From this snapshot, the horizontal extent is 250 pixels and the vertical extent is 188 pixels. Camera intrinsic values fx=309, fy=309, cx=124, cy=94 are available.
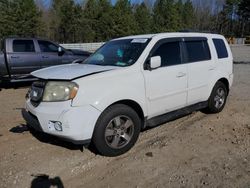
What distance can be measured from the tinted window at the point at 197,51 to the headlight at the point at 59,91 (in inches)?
97.9

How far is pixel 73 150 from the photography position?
482cm

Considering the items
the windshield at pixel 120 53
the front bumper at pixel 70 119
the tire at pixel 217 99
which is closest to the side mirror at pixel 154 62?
the windshield at pixel 120 53

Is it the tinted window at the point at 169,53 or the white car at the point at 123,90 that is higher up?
the tinted window at the point at 169,53

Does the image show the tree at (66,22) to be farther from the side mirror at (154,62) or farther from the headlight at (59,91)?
the headlight at (59,91)

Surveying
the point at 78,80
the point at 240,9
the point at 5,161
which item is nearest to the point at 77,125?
the point at 78,80

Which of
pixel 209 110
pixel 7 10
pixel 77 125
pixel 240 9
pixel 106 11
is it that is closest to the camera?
pixel 77 125

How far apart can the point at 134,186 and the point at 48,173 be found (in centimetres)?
119

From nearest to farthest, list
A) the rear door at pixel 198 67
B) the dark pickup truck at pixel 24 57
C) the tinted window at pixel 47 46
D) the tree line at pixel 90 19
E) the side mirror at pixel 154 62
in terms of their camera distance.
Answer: the side mirror at pixel 154 62
the rear door at pixel 198 67
the dark pickup truck at pixel 24 57
the tinted window at pixel 47 46
the tree line at pixel 90 19

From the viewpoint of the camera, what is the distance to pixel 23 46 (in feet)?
35.1

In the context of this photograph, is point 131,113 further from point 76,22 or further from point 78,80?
point 76,22

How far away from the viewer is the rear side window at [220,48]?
6.50 m

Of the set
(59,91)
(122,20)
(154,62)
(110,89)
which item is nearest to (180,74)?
(154,62)

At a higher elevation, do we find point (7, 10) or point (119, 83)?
point (7, 10)

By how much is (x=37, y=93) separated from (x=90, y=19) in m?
52.0
